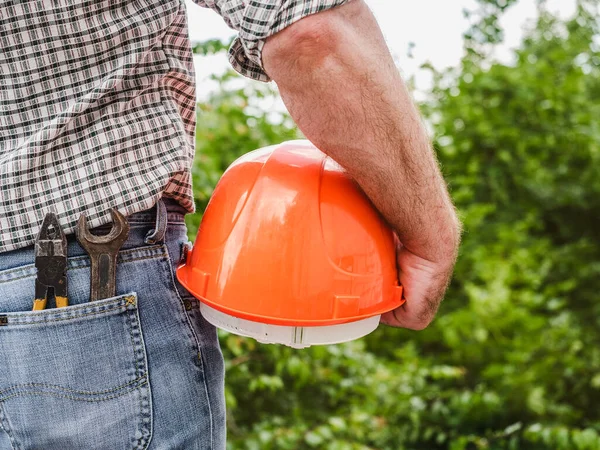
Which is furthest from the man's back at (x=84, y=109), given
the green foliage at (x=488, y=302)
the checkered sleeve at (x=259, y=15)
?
the green foliage at (x=488, y=302)

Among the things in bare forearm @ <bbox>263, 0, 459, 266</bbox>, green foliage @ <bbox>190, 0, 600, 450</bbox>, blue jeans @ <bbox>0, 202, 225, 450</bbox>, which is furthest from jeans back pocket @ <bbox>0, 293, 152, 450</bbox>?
green foliage @ <bbox>190, 0, 600, 450</bbox>

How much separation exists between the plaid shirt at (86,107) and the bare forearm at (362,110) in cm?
12

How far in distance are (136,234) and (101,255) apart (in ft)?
0.27

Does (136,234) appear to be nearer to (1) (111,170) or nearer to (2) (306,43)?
(1) (111,170)

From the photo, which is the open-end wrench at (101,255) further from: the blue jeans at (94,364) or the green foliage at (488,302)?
the green foliage at (488,302)

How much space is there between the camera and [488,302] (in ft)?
13.9

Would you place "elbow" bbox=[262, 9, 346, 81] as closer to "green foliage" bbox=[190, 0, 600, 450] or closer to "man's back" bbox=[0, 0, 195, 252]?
"man's back" bbox=[0, 0, 195, 252]

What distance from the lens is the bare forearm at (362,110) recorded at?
0.92 meters

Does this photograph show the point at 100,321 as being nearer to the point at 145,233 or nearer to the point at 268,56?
the point at 145,233

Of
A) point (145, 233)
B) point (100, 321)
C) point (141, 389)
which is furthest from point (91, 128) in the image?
point (141, 389)

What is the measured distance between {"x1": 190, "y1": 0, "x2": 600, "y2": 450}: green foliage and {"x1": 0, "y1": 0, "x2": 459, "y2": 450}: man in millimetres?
1252

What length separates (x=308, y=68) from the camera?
0.92 meters

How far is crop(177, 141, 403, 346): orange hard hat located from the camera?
3.50ft

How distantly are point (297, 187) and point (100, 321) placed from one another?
0.41 meters
